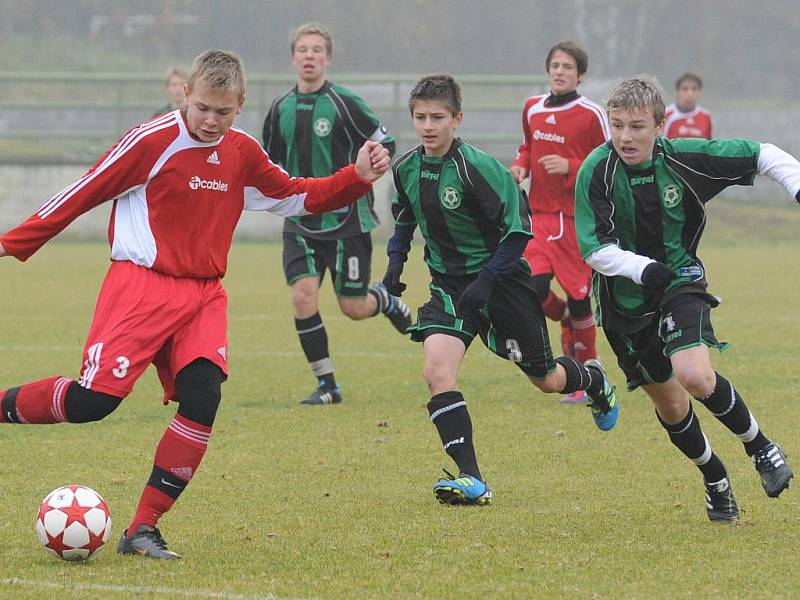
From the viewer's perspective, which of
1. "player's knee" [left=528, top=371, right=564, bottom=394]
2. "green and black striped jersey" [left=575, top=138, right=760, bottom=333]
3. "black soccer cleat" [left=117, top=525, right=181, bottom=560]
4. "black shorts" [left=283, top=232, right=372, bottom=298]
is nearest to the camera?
"black soccer cleat" [left=117, top=525, right=181, bottom=560]

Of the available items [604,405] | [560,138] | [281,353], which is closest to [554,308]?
[560,138]

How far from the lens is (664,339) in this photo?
18.1 ft

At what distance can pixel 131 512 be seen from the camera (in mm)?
5840

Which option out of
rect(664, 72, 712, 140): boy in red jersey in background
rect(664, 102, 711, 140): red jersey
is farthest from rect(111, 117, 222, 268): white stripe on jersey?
rect(664, 102, 711, 140): red jersey

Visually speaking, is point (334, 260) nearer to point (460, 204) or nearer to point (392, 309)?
point (392, 309)

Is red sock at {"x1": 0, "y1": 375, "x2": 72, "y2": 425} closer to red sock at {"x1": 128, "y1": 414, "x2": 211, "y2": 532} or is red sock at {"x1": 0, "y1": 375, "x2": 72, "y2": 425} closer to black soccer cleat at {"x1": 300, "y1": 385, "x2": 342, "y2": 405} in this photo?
red sock at {"x1": 128, "y1": 414, "x2": 211, "y2": 532}

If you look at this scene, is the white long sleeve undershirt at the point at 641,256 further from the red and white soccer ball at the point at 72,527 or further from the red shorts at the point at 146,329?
the red and white soccer ball at the point at 72,527

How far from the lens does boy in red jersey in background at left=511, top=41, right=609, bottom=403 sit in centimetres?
898

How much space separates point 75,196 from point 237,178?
619 millimetres

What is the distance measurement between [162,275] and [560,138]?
460cm

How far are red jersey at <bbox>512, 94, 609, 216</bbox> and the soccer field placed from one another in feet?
4.23

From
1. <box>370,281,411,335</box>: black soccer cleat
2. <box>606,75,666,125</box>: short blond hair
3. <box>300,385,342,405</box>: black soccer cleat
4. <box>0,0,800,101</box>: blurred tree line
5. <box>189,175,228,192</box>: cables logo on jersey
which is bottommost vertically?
<box>0,0,800,101</box>: blurred tree line

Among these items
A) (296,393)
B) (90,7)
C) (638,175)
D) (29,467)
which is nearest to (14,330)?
(296,393)

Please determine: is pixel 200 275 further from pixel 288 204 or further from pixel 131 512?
pixel 131 512
